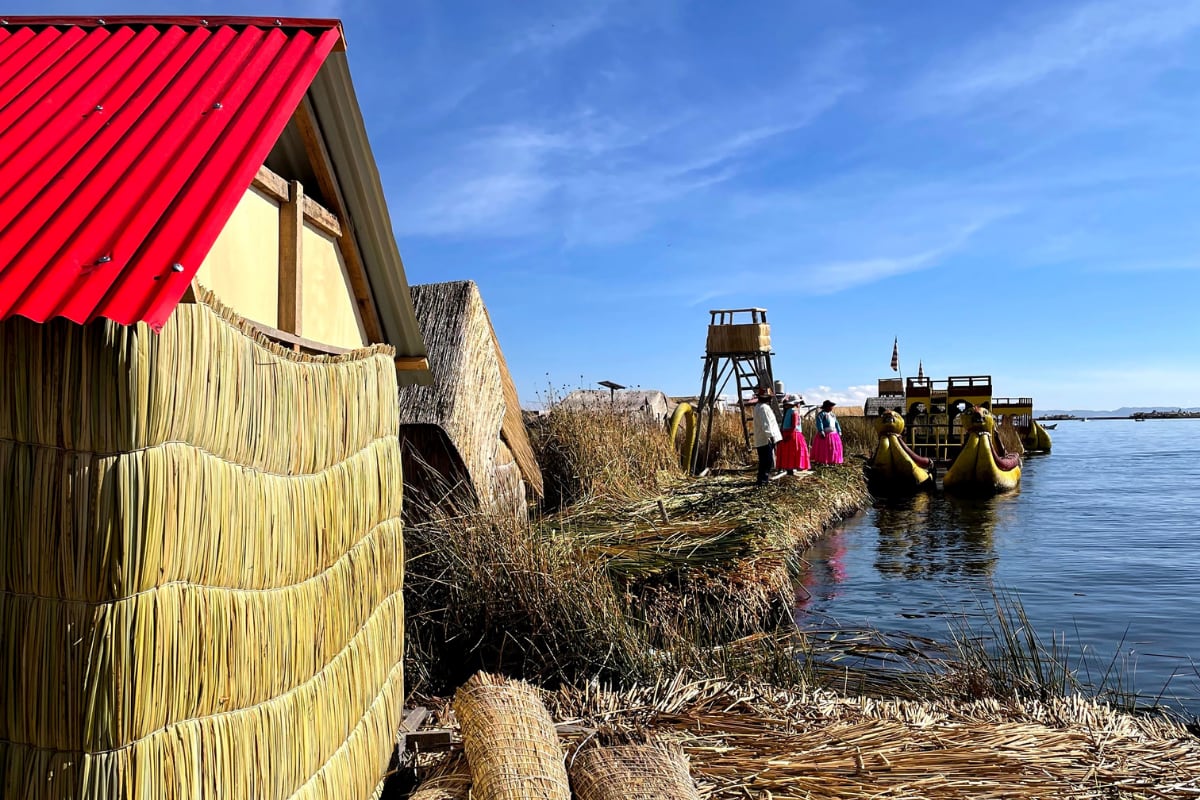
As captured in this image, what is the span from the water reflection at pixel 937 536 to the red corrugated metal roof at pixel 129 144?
499 inches

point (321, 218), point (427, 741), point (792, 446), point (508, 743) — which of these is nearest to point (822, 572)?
point (792, 446)

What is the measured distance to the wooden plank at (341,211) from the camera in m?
4.56

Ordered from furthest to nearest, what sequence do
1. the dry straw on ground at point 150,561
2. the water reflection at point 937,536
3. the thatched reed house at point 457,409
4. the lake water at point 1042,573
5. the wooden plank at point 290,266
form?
the water reflection at point 937,536 → the lake water at point 1042,573 → the thatched reed house at point 457,409 → the wooden plank at point 290,266 → the dry straw on ground at point 150,561

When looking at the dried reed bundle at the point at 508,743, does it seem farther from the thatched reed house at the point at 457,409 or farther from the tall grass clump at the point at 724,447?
the tall grass clump at the point at 724,447

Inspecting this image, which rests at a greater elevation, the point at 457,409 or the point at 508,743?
the point at 457,409

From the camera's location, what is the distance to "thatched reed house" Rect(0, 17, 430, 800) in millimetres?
2434

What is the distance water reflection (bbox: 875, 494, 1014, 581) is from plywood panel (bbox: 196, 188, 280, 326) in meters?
12.1

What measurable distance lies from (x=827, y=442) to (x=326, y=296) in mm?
18279

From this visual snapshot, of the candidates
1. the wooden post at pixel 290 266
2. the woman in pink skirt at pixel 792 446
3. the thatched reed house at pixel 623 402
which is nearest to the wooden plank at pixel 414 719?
the wooden post at pixel 290 266

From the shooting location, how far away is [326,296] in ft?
16.5

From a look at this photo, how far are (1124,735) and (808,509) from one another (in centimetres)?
1124

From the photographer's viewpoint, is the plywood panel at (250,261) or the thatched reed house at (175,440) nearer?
the thatched reed house at (175,440)

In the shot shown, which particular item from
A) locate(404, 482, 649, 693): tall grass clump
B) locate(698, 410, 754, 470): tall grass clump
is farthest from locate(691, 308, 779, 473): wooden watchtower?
locate(404, 482, 649, 693): tall grass clump

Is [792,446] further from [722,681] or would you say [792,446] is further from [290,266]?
[290,266]
